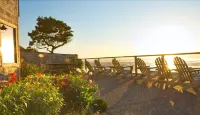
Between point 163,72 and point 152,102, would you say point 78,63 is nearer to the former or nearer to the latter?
point 163,72

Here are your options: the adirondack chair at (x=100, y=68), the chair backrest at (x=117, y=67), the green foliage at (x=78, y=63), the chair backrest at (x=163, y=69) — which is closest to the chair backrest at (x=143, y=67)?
the chair backrest at (x=163, y=69)

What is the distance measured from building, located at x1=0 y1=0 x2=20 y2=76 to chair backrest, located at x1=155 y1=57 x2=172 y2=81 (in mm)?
4818

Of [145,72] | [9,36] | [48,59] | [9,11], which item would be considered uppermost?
[9,11]

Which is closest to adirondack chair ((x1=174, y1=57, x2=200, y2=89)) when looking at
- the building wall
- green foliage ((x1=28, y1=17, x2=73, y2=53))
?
the building wall

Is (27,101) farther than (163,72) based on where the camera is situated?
No

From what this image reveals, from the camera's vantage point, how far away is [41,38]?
102 ft

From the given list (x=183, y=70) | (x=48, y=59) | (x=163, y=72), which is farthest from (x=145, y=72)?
(x=48, y=59)

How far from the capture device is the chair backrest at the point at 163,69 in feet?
26.3

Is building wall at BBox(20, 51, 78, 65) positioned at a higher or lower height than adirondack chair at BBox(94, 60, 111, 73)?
higher

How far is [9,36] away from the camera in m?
8.37

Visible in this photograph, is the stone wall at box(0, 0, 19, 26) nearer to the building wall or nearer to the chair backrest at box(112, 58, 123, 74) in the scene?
the chair backrest at box(112, 58, 123, 74)

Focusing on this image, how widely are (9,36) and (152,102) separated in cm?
514

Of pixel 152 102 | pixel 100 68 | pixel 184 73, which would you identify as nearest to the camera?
pixel 152 102

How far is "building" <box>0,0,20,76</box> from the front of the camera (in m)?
7.55
